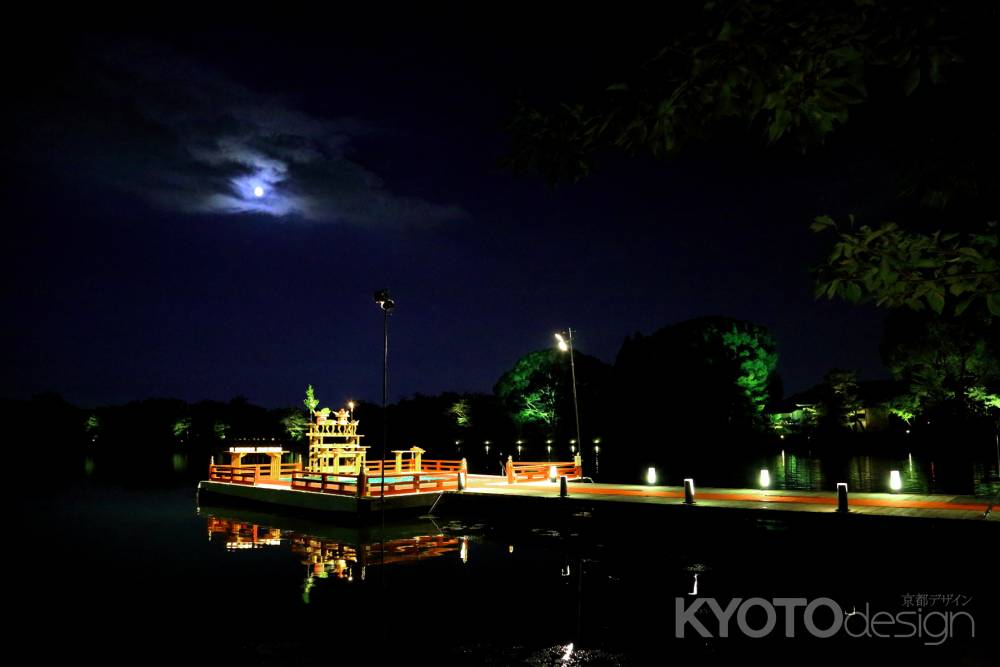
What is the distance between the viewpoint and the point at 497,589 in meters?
18.7

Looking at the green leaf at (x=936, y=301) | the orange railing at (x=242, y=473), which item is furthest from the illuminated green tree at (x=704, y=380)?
the green leaf at (x=936, y=301)

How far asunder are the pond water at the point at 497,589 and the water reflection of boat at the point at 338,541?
168 mm

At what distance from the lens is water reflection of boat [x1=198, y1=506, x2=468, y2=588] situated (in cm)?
2280

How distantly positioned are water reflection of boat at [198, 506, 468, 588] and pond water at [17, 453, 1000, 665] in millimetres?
168

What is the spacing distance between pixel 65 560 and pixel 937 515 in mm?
32519

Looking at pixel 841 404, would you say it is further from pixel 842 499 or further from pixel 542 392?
pixel 842 499

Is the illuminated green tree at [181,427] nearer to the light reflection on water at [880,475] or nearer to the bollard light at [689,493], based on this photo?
the light reflection on water at [880,475]

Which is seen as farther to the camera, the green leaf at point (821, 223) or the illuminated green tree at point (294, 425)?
the illuminated green tree at point (294, 425)

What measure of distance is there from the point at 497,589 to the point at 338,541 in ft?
36.6

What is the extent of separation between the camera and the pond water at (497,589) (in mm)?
13508

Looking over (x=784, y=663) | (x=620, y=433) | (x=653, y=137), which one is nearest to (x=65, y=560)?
(x=784, y=663)

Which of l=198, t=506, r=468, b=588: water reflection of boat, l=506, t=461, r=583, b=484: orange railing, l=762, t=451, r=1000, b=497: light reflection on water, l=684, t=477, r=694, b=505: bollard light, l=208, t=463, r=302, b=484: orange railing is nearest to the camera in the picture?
l=198, t=506, r=468, b=588: water reflection of boat

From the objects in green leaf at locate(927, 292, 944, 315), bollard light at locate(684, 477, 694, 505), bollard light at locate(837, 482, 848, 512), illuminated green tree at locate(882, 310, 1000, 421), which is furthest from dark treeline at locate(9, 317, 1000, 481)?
green leaf at locate(927, 292, 944, 315)

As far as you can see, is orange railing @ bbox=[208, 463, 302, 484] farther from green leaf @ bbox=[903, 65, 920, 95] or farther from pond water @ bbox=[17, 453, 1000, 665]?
green leaf @ bbox=[903, 65, 920, 95]
